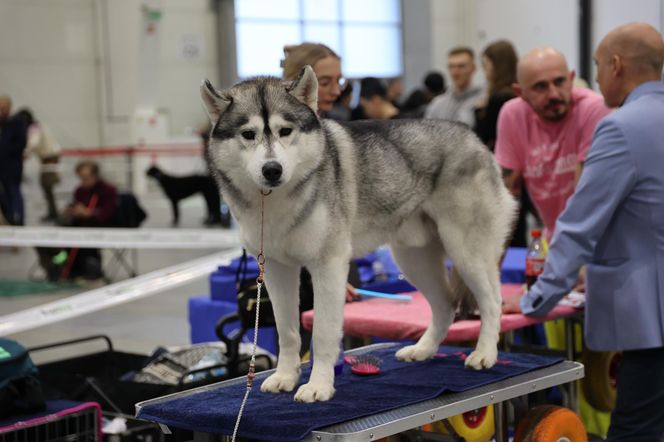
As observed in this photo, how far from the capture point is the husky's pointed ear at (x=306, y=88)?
267 cm

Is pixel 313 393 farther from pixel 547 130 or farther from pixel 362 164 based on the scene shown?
pixel 547 130

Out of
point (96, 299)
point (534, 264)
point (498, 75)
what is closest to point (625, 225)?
point (534, 264)

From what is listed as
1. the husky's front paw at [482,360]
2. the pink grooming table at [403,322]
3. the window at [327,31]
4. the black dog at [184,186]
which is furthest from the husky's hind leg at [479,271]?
the window at [327,31]

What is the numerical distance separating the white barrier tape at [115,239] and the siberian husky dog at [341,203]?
17.8 ft

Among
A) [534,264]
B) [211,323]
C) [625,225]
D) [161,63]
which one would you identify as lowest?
[211,323]

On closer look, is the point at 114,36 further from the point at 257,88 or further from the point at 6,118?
the point at 257,88

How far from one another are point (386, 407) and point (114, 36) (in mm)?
15674

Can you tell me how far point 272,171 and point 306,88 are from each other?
0.35 meters

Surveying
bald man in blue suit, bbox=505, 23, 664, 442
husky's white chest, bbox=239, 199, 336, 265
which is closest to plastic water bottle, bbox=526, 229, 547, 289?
bald man in blue suit, bbox=505, 23, 664, 442

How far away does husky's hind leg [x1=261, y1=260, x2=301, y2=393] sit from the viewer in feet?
9.57

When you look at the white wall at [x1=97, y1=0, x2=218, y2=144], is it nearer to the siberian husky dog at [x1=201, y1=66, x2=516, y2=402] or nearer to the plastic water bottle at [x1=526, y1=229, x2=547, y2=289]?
the plastic water bottle at [x1=526, y1=229, x2=547, y2=289]

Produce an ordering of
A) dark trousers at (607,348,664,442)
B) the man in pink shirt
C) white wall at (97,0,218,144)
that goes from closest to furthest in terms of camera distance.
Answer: dark trousers at (607,348,664,442) → the man in pink shirt → white wall at (97,0,218,144)

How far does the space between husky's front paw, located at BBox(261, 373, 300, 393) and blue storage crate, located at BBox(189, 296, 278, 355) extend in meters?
2.21

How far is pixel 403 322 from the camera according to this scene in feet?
12.4
